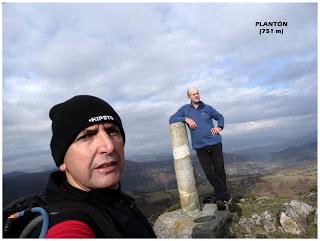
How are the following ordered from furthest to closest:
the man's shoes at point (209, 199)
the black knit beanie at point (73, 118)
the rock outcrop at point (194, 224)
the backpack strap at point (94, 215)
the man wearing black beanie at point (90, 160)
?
the man's shoes at point (209, 199), the rock outcrop at point (194, 224), the black knit beanie at point (73, 118), the man wearing black beanie at point (90, 160), the backpack strap at point (94, 215)

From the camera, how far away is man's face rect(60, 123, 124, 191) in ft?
9.02

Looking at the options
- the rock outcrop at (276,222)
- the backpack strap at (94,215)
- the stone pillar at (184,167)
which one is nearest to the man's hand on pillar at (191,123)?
the stone pillar at (184,167)

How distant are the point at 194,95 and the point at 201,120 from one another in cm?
77

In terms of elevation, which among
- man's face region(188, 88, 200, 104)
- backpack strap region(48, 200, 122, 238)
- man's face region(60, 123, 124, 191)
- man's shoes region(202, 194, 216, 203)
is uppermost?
man's face region(188, 88, 200, 104)

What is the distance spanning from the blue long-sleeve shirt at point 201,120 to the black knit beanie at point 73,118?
23.3ft

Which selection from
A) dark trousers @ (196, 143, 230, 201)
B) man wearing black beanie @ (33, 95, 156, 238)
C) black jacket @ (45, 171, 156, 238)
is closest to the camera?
black jacket @ (45, 171, 156, 238)

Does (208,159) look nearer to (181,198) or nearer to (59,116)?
(181,198)

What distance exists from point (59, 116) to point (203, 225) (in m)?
7.26

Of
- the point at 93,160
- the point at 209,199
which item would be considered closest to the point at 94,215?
the point at 93,160

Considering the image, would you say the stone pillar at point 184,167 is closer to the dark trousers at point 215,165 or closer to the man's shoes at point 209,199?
the dark trousers at point 215,165

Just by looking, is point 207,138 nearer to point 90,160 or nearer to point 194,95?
point 194,95

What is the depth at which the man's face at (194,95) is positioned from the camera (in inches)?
395

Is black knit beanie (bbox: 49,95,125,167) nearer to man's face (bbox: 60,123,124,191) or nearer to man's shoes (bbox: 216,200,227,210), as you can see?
man's face (bbox: 60,123,124,191)

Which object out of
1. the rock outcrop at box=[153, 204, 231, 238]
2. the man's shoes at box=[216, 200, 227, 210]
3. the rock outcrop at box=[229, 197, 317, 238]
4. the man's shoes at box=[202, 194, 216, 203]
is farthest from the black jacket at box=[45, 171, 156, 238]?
the man's shoes at box=[202, 194, 216, 203]
